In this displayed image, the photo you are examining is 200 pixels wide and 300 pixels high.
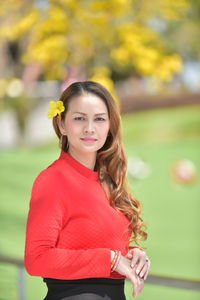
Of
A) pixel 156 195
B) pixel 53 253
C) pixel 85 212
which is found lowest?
pixel 53 253

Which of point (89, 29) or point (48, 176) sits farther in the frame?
point (89, 29)

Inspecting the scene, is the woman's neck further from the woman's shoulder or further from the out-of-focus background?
the out-of-focus background

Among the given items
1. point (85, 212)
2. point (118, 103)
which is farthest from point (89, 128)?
point (118, 103)

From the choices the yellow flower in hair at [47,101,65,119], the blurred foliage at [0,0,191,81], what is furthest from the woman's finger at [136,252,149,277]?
the blurred foliage at [0,0,191,81]

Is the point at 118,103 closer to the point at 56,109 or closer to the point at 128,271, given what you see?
the point at 56,109

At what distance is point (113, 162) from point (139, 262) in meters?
0.37

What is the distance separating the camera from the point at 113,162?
5.28 ft

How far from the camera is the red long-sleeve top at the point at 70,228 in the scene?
4.29 ft

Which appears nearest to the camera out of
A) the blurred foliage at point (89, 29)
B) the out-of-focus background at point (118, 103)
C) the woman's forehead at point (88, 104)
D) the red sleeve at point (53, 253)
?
the red sleeve at point (53, 253)

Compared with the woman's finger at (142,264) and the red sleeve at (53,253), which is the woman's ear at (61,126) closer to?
the red sleeve at (53,253)

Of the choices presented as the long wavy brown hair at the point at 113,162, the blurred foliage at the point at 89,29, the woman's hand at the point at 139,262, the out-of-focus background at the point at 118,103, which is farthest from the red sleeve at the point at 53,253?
the blurred foliage at the point at 89,29

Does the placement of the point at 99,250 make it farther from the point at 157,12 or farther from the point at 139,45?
the point at 157,12

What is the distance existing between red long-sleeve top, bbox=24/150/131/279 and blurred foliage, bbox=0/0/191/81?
13.3ft

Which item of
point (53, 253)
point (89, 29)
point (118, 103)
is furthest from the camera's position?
point (89, 29)
